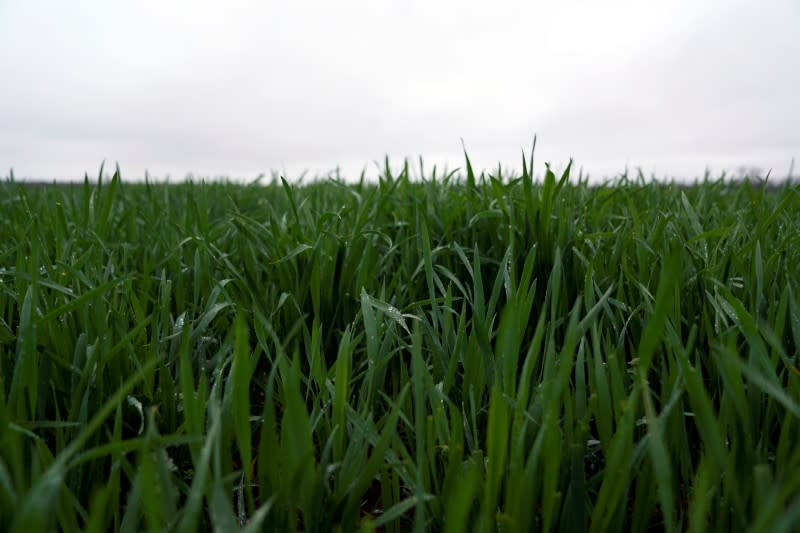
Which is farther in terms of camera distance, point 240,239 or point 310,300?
point 240,239

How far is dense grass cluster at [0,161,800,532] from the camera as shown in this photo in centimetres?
56

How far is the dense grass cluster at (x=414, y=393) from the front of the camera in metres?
0.56

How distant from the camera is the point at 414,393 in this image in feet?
2.12

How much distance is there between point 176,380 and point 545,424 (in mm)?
599

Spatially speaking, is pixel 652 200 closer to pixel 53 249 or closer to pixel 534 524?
pixel 534 524

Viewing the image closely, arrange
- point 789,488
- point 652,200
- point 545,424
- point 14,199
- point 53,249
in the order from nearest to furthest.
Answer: point 789,488
point 545,424
point 53,249
point 652,200
point 14,199

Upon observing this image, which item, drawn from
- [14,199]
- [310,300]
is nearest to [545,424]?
[310,300]

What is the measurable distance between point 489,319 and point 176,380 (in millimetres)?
522

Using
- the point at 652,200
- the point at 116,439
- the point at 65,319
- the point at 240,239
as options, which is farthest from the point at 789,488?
the point at 652,200

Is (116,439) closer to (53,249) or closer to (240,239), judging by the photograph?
(240,239)

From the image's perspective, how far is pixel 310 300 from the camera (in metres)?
1.15

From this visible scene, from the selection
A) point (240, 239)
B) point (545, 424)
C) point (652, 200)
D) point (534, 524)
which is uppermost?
point (652, 200)

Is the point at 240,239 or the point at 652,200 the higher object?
the point at 652,200

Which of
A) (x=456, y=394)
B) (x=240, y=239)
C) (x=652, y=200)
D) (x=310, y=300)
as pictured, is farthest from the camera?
(x=652, y=200)
